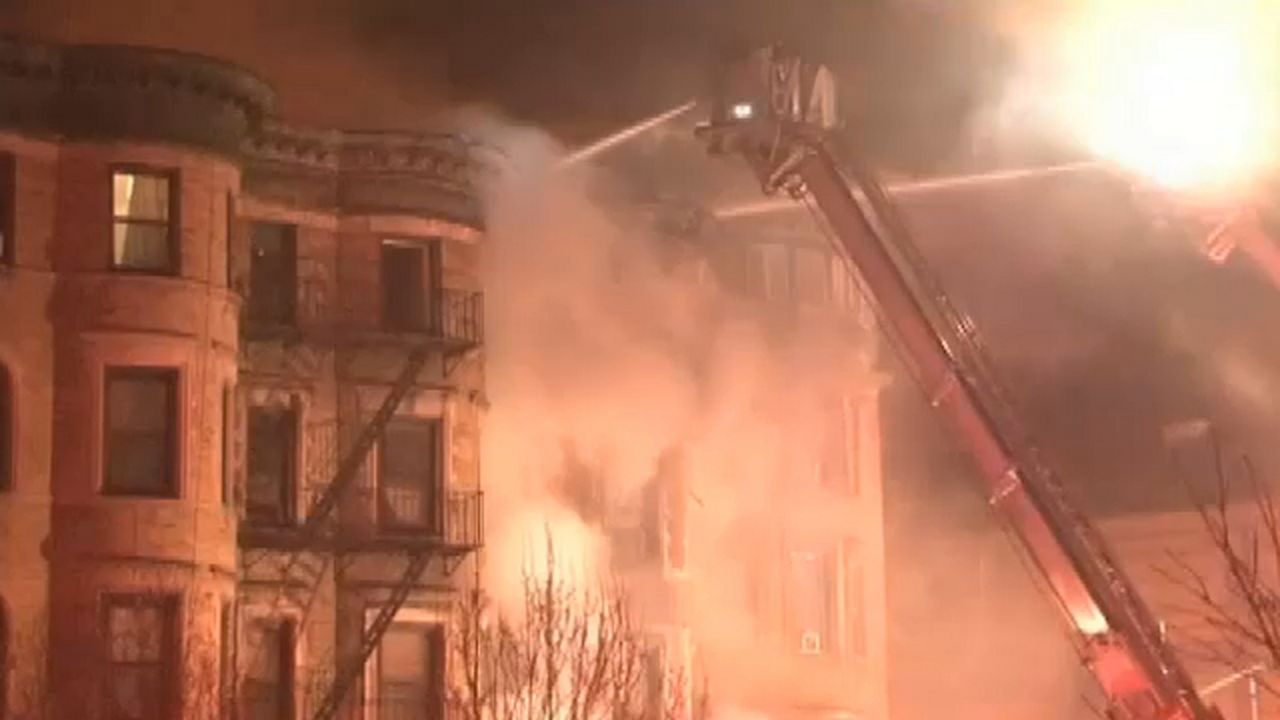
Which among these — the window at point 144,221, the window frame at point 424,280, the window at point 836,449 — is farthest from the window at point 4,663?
the window at point 836,449

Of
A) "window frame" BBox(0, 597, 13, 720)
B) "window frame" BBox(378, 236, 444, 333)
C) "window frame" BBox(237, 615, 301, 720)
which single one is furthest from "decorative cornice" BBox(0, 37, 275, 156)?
"window frame" BBox(237, 615, 301, 720)

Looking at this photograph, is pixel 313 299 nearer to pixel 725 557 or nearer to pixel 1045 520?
pixel 725 557

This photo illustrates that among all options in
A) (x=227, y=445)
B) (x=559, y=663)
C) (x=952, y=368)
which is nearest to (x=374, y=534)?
(x=227, y=445)

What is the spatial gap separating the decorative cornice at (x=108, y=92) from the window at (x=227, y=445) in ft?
10.7

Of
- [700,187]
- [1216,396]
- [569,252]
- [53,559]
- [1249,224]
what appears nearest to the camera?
[1249,224]

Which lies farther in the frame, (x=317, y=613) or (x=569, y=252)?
(x=569, y=252)

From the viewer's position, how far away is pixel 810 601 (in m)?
40.6

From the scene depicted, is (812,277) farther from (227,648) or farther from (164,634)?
(164,634)

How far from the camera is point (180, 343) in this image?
101ft

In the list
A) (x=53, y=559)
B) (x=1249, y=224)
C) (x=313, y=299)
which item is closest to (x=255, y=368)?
(x=313, y=299)

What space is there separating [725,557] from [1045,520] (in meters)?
13.9

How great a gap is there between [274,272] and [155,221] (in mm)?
2552

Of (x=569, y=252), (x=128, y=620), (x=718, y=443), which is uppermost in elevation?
(x=569, y=252)

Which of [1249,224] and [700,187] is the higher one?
[700,187]
